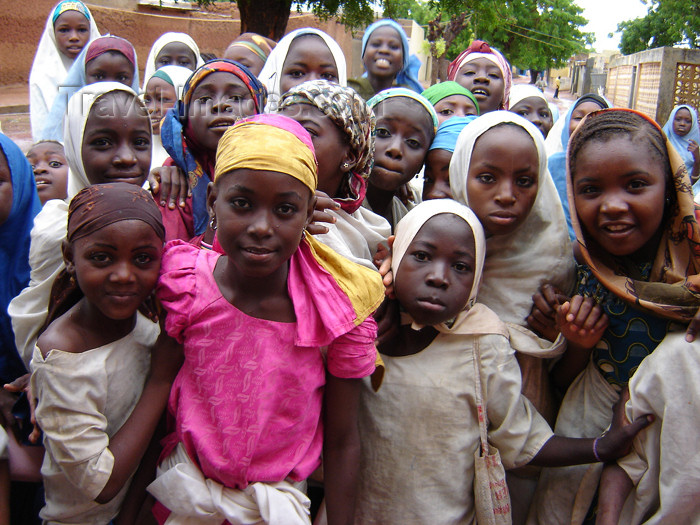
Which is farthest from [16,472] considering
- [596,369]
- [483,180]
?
[596,369]

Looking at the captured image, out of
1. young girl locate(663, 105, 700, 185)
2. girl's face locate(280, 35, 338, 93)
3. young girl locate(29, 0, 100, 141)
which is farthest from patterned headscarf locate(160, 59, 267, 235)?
young girl locate(663, 105, 700, 185)

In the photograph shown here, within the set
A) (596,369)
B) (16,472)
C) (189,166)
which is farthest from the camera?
(189,166)

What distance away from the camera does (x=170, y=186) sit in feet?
7.70

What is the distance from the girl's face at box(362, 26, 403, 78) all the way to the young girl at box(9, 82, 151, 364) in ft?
7.60

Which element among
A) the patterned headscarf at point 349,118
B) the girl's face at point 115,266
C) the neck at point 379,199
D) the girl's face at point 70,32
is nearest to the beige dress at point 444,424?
the patterned headscarf at point 349,118

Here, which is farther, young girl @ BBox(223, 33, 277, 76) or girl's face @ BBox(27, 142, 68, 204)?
young girl @ BBox(223, 33, 277, 76)

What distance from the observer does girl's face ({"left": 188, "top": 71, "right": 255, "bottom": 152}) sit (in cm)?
234

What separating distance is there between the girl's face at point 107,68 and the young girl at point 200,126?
5.34 feet

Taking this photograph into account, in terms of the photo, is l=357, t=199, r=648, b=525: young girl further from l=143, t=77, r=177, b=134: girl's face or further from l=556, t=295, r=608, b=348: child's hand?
l=143, t=77, r=177, b=134: girl's face

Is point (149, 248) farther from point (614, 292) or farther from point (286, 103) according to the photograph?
point (614, 292)

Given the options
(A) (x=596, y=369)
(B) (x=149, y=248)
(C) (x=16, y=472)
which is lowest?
(C) (x=16, y=472)

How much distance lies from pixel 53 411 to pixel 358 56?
17.9m

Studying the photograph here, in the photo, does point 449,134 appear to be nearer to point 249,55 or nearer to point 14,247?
point 14,247

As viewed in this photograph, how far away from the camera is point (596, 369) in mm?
2010
